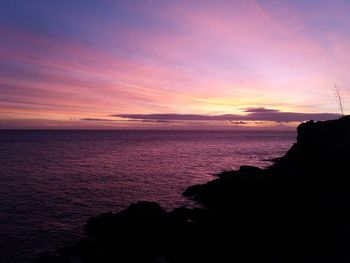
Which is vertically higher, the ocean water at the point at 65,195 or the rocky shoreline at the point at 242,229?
the rocky shoreline at the point at 242,229

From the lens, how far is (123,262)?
17281mm

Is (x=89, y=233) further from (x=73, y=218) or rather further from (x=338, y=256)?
(x=338, y=256)

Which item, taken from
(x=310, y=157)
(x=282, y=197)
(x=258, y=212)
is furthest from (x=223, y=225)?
(x=310, y=157)

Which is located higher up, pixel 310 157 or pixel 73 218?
pixel 310 157

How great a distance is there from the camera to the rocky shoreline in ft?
58.9

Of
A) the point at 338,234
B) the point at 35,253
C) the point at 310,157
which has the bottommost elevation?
the point at 35,253

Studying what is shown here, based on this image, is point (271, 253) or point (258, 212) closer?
point (271, 253)

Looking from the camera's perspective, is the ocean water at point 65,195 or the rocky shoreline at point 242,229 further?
the ocean water at point 65,195

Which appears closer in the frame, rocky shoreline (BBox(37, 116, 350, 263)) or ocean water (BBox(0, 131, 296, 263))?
rocky shoreline (BBox(37, 116, 350, 263))

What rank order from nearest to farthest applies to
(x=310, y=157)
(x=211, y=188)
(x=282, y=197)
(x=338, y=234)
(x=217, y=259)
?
(x=217, y=259) → (x=338, y=234) → (x=282, y=197) → (x=211, y=188) → (x=310, y=157)

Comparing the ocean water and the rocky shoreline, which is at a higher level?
the rocky shoreline

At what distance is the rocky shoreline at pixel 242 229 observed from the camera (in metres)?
18.0

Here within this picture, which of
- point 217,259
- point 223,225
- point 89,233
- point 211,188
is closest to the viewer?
point 217,259

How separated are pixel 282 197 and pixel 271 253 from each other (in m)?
10.5
